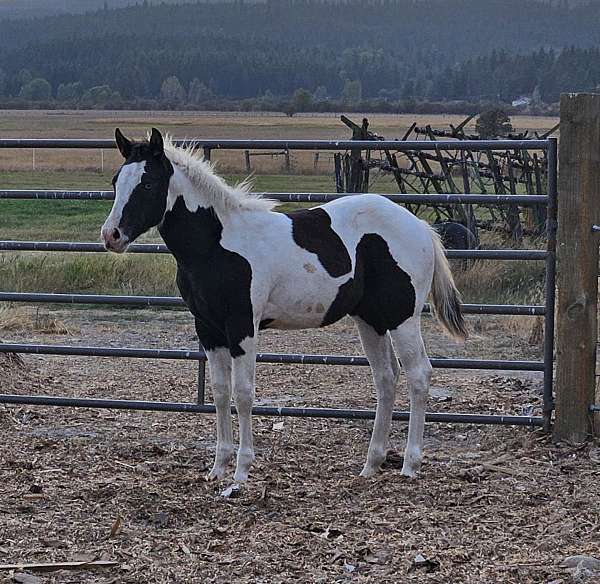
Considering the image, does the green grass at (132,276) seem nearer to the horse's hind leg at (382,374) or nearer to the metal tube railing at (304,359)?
the metal tube railing at (304,359)

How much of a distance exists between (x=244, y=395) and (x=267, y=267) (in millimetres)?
602

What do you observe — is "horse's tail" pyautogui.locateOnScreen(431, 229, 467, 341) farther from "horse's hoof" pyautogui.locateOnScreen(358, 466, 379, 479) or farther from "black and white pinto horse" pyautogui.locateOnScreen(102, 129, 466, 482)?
"horse's hoof" pyautogui.locateOnScreen(358, 466, 379, 479)

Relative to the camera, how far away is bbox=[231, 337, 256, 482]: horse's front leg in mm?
5031

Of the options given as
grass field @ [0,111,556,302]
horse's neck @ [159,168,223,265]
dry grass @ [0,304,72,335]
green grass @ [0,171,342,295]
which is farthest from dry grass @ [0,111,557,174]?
horse's neck @ [159,168,223,265]

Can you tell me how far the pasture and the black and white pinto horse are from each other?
348 millimetres

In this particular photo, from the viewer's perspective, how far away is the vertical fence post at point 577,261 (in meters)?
5.67

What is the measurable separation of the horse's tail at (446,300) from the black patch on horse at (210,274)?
1.07 m

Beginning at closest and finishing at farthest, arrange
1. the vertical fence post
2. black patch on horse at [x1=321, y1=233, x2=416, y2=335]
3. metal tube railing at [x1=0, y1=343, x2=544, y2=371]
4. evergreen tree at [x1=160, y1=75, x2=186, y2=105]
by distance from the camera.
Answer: black patch on horse at [x1=321, y1=233, x2=416, y2=335], the vertical fence post, metal tube railing at [x1=0, y1=343, x2=544, y2=371], evergreen tree at [x1=160, y1=75, x2=186, y2=105]

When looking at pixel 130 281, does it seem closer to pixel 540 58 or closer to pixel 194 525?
pixel 194 525

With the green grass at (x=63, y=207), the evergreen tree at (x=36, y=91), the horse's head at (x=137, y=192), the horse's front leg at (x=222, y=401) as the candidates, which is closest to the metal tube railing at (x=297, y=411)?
the horse's front leg at (x=222, y=401)

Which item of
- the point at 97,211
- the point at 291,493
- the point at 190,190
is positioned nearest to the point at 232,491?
the point at 291,493

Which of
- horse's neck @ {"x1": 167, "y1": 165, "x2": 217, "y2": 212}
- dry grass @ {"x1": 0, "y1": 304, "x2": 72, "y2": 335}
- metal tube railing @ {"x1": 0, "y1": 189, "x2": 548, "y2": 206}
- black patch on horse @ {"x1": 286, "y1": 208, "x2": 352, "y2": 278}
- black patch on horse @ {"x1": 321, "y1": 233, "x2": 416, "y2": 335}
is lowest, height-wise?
dry grass @ {"x1": 0, "y1": 304, "x2": 72, "y2": 335}

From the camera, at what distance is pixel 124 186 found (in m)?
4.87

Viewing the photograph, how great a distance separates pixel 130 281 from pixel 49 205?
16.3 meters
